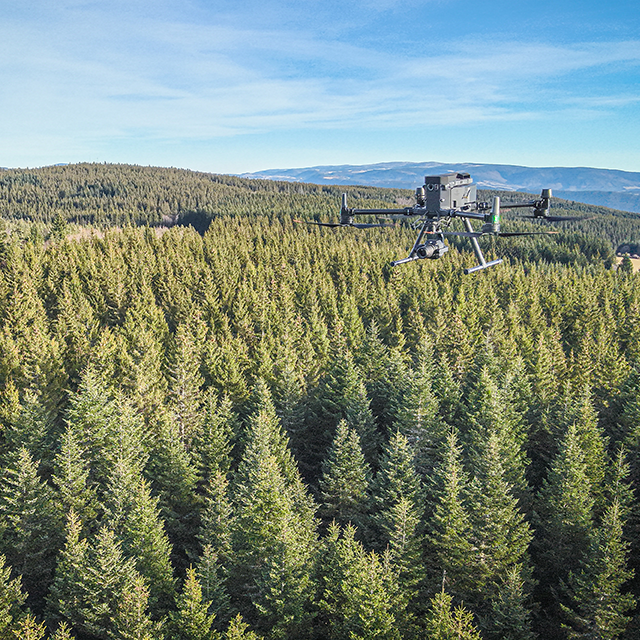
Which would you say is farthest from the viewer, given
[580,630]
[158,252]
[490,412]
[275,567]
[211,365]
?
[158,252]

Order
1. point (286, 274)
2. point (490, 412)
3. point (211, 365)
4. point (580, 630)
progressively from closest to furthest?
point (580, 630) → point (490, 412) → point (211, 365) → point (286, 274)

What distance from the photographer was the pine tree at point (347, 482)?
42188 mm

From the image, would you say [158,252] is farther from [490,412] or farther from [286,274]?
[490,412]

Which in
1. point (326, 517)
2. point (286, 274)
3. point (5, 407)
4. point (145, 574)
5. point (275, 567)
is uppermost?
point (286, 274)

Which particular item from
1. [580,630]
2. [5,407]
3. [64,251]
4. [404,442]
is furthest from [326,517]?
[64,251]

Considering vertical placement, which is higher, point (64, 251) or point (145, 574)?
point (64, 251)

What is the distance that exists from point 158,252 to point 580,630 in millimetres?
113448

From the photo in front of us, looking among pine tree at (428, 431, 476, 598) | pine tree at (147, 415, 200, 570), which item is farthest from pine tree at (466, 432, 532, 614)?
pine tree at (147, 415, 200, 570)

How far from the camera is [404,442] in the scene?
40.5m

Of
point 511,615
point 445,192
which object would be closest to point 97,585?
point 511,615

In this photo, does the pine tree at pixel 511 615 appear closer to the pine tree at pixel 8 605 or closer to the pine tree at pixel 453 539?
the pine tree at pixel 453 539

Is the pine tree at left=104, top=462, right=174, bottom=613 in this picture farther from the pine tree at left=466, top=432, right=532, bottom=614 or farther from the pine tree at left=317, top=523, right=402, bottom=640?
the pine tree at left=466, top=432, right=532, bottom=614

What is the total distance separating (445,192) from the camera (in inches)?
599

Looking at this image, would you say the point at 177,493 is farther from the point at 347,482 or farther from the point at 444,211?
the point at 444,211
